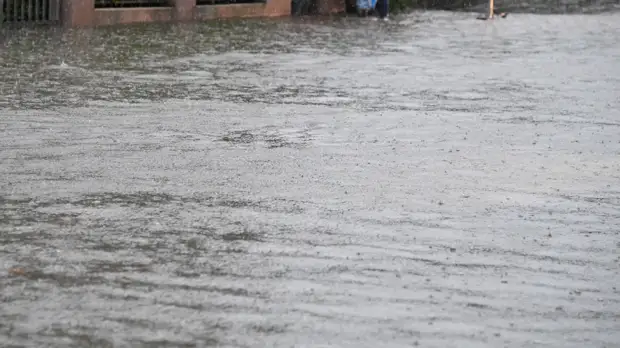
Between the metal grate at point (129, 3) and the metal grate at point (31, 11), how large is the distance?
4.51 feet

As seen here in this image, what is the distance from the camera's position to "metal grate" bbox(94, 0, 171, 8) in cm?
2997

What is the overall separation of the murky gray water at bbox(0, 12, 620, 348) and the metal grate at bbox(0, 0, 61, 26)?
7.31 m

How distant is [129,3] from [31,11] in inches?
122

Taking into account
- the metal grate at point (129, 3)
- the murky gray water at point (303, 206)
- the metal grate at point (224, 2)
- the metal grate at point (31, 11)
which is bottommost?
the murky gray water at point (303, 206)

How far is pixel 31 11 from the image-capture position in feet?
92.7

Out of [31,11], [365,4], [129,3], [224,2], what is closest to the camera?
[31,11]

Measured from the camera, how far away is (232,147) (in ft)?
41.8

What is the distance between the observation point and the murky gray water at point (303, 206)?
6.97 m

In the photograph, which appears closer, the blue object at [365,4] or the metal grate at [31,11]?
the metal grate at [31,11]

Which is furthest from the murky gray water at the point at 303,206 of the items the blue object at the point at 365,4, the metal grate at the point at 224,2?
the blue object at the point at 365,4

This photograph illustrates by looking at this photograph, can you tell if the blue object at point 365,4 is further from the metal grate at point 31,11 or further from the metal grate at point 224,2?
the metal grate at point 31,11

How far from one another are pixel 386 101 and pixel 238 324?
10240 millimetres

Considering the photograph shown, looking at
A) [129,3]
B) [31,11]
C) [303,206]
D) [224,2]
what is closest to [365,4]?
[224,2]

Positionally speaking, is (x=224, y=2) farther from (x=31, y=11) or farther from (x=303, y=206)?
(x=303, y=206)
